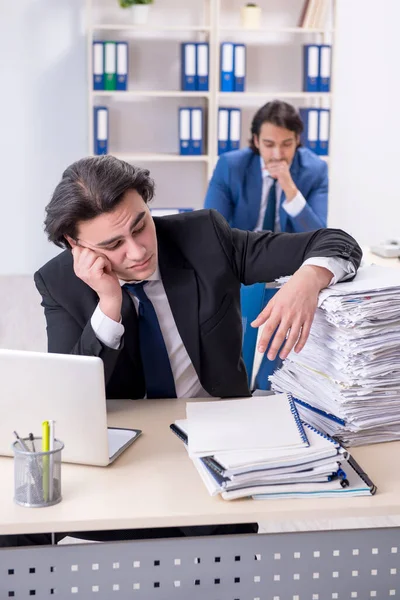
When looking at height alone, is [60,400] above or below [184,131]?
below

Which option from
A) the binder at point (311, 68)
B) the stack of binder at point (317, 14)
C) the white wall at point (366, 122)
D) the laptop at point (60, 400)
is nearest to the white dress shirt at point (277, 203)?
the binder at point (311, 68)

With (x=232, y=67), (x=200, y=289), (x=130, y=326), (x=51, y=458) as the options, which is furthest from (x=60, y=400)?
(x=232, y=67)

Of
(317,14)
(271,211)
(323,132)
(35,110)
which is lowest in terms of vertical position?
(271,211)

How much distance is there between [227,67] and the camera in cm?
498

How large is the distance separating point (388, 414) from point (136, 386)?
2.08 feet

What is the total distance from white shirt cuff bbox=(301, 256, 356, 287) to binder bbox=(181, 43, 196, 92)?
3.47 m

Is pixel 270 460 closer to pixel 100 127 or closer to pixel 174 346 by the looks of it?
pixel 174 346

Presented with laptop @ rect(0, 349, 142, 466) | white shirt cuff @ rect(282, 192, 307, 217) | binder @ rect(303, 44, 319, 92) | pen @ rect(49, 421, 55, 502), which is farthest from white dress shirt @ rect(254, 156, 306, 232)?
pen @ rect(49, 421, 55, 502)

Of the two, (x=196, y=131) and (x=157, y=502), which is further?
(x=196, y=131)

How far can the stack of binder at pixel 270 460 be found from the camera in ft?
4.49

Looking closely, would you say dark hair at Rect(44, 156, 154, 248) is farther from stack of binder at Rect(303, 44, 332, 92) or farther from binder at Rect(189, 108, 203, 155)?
stack of binder at Rect(303, 44, 332, 92)

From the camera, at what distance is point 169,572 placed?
137 centimetres

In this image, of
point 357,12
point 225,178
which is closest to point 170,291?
point 225,178

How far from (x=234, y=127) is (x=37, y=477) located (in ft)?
13.0
